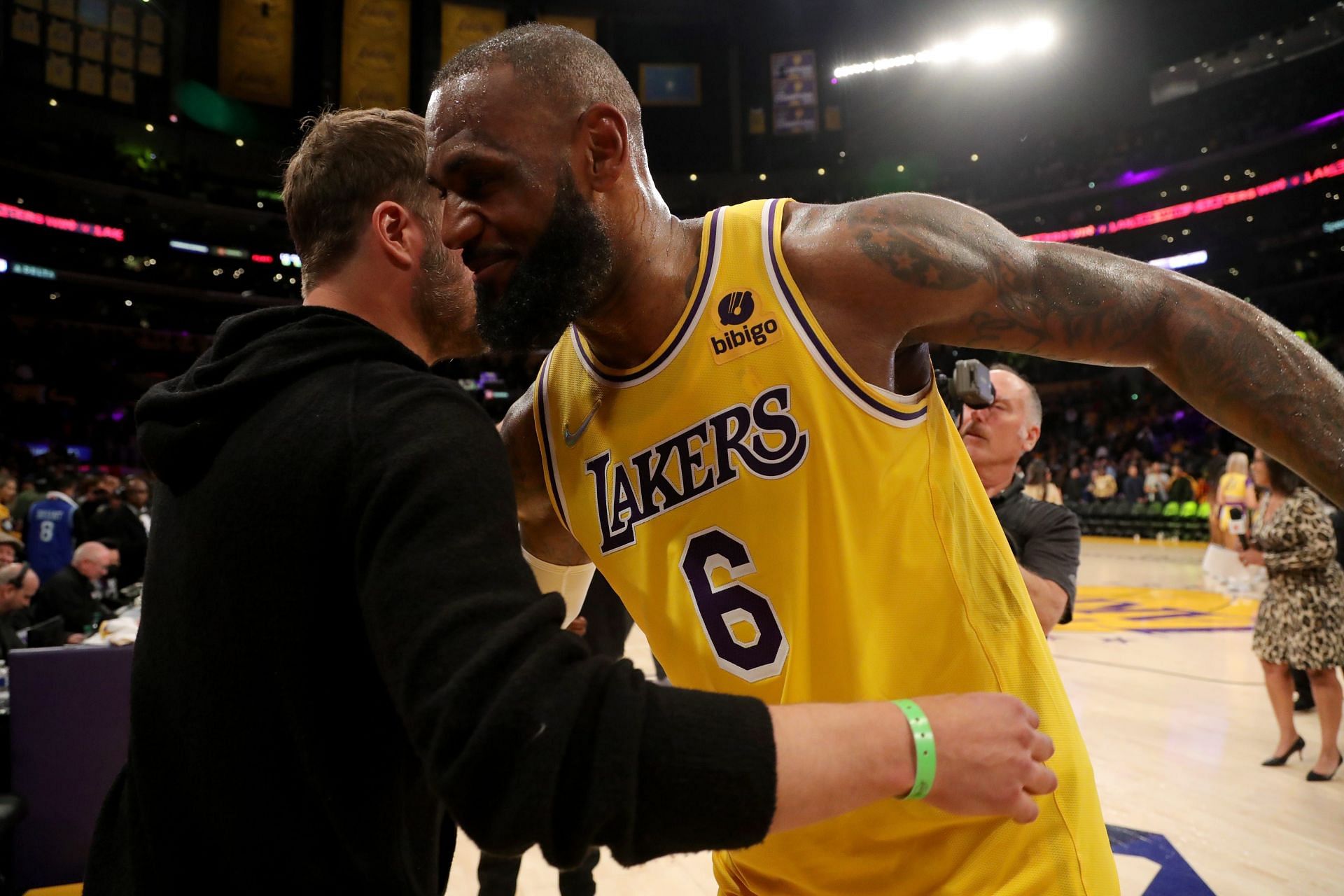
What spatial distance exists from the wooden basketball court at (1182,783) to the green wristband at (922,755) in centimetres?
342

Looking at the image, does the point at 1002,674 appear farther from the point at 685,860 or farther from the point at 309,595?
the point at 685,860

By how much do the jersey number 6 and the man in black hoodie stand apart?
19.1 inches

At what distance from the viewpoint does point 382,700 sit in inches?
34.9

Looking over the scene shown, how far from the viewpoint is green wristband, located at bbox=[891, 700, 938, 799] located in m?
0.82

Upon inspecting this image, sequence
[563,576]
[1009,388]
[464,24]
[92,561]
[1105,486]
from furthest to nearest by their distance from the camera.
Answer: [464,24]
[1105,486]
[92,561]
[1009,388]
[563,576]

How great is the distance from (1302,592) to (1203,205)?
77.4 ft

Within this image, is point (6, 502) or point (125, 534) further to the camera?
point (6, 502)

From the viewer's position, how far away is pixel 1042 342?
133 centimetres

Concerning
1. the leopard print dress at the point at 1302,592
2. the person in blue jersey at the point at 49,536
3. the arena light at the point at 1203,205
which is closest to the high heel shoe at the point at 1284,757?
the leopard print dress at the point at 1302,592

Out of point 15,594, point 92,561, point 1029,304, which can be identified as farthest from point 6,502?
point 1029,304

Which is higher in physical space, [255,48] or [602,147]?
[255,48]

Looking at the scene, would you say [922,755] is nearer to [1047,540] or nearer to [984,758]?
[984,758]

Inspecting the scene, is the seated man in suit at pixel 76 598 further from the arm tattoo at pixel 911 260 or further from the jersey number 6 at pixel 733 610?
the arm tattoo at pixel 911 260

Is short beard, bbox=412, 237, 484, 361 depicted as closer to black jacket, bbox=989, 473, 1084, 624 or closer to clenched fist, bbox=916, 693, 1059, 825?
clenched fist, bbox=916, 693, 1059, 825
